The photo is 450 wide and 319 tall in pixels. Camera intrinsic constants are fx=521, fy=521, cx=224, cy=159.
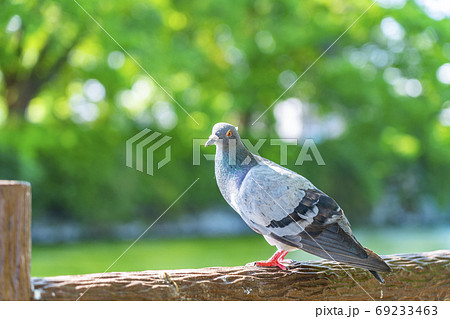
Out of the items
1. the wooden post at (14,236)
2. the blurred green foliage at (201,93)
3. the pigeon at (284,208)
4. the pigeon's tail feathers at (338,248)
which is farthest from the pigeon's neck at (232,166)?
the blurred green foliage at (201,93)

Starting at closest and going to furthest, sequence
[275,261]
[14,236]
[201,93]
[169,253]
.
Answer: [14,236] → [275,261] → [169,253] → [201,93]

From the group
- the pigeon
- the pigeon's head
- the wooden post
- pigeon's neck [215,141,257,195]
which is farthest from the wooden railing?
the pigeon's head

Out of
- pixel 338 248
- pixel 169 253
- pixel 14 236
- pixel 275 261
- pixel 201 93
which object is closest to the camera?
pixel 14 236

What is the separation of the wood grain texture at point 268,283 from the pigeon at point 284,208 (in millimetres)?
134

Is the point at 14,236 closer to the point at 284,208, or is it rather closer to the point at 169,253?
the point at 284,208

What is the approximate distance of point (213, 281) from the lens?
5.16ft

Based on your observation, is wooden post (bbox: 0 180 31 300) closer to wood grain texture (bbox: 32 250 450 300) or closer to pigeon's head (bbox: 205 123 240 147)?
wood grain texture (bbox: 32 250 450 300)

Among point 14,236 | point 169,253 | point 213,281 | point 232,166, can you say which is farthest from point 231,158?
point 169,253

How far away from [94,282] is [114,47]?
5.65 meters

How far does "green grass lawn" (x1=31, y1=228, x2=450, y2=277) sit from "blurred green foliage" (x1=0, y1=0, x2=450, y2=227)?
493 mm

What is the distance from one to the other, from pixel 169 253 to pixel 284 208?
5078mm

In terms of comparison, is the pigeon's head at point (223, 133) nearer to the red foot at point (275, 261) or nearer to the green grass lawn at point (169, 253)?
the red foot at point (275, 261)

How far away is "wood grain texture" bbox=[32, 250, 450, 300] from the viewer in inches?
56.5

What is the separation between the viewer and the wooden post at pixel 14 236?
48.2 inches
